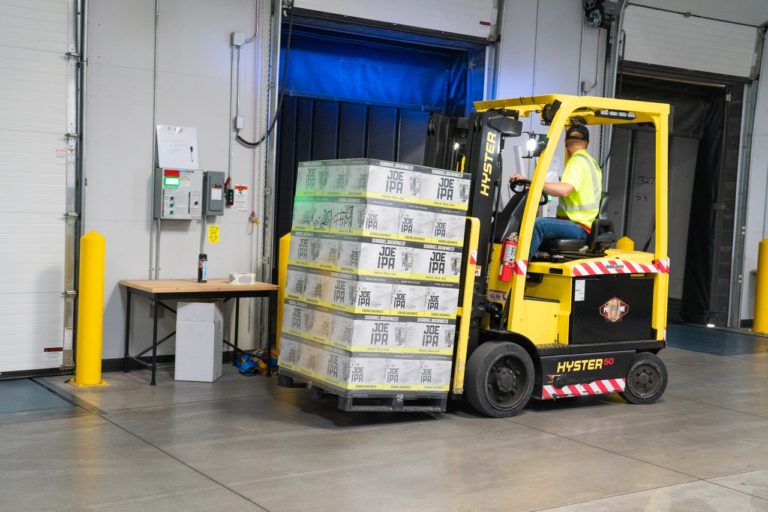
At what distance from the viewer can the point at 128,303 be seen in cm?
813

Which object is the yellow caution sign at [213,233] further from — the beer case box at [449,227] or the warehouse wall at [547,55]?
the warehouse wall at [547,55]

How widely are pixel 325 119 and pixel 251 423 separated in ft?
15.7

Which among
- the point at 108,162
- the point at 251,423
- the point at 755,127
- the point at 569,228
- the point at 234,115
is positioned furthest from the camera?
the point at 755,127

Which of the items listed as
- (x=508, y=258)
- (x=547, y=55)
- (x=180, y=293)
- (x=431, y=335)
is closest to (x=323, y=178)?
(x=431, y=335)

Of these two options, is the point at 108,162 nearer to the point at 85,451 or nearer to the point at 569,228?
the point at 85,451

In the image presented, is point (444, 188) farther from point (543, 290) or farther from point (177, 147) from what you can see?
point (177, 147)

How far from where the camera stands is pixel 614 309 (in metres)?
7.48

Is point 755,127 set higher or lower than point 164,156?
higher

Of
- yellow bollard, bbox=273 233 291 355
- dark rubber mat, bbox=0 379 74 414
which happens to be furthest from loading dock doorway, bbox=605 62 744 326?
dark rubber mat, bbox=0 379 74 414

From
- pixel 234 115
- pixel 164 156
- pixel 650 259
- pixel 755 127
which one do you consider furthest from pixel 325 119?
pixel 755 127

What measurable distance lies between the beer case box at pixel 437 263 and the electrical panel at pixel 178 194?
9.50 feet

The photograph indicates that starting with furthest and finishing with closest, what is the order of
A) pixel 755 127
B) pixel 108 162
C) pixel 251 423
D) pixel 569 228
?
pixel 755 127 < pixel 108 162 < pixel 569 228 < pixel 251 423

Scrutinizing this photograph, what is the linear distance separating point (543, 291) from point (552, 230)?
21.0 inches

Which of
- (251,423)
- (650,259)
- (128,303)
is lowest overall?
(251,423)
